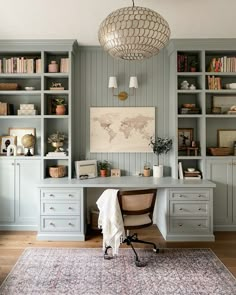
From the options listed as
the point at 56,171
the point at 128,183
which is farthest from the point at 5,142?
the point at 128,183

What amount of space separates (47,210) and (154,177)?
1.62m

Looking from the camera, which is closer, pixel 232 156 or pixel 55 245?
pixel 55 245

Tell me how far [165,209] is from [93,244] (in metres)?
1.06

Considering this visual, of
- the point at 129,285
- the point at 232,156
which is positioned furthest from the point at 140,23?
the point at 232,156

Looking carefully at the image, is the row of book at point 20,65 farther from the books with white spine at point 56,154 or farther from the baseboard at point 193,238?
the baseboard at point 193,238

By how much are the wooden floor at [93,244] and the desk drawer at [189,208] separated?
0.39 m

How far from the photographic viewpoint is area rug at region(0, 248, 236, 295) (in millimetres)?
2604

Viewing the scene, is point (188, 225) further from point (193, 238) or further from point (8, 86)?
point (8, 86)

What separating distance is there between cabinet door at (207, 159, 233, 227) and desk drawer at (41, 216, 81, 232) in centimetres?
202

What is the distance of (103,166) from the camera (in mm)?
4387

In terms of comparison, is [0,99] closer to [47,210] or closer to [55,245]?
[47,210]

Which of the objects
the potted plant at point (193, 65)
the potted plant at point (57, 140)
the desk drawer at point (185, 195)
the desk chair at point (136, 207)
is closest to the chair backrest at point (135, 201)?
the desk chair at point (136, 207)

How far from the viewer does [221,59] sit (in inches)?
164

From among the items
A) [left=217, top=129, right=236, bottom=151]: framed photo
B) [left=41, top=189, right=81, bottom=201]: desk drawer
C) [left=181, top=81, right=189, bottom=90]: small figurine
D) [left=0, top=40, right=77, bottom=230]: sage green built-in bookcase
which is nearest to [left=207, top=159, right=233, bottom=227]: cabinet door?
[left=217, top=129, right=236, bottom=151]: framed photo
